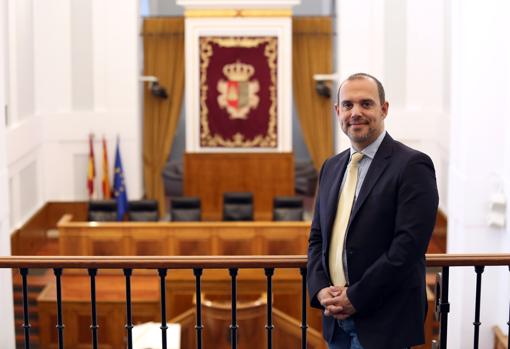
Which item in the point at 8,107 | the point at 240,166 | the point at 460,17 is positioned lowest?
the point at 240,166

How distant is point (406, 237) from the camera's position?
10.8 feet

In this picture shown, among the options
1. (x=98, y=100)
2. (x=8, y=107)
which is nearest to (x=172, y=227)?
(x=8, y=107)

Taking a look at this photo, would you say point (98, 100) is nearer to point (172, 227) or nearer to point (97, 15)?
point (97, 15)

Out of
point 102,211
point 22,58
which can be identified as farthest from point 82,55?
point 102,211

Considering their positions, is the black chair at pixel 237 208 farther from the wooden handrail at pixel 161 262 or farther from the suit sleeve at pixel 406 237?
the suit sleeve at pixel 406 237

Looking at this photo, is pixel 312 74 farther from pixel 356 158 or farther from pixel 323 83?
pixel 356 158

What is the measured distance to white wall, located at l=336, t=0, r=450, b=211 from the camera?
14875mm

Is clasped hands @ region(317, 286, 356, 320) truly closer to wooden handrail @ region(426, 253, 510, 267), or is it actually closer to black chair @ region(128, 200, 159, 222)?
wooden handrail @ region(426, 253, 510, 267)

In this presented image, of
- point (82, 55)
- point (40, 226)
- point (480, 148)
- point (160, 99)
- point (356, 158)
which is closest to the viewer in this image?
point (356, 158)

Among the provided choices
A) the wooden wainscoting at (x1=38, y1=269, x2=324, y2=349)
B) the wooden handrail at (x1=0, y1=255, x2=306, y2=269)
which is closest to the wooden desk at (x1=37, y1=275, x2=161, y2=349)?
the wooden wainscoting at (x1=38, y1=269, x2=324, y2=349)

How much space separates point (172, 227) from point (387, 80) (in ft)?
16.4

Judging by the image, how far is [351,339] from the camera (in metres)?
3.54

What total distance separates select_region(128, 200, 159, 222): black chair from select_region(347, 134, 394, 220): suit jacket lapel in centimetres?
979

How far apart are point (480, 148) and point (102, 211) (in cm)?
558
